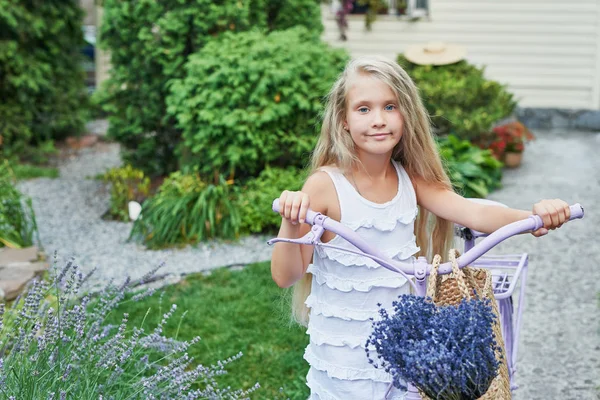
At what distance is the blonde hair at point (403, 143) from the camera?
7.65 ft

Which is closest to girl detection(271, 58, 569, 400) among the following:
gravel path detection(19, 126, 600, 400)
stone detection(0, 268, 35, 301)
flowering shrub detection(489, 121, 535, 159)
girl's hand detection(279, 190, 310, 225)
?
girl's hand detection(279, 190, 310, 225)

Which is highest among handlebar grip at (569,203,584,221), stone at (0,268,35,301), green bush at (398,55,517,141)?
handlebar grip at (569,203,584,221)

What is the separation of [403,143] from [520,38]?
10455mm

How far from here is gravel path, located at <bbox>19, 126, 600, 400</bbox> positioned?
403 centimetres

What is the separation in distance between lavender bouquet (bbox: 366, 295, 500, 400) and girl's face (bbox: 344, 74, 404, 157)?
29.9 inches

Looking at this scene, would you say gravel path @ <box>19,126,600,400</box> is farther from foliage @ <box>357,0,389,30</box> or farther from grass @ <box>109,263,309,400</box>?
foliage @ <box>357,0,389,30</box>

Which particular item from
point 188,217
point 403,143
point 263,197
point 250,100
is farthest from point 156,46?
point 403,143

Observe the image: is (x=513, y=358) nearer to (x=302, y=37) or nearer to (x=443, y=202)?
(x=443, y=202)

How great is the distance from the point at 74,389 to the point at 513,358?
1496 mm

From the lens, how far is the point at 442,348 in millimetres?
1524

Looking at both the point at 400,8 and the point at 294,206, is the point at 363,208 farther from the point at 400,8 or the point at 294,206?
the point at 400,8

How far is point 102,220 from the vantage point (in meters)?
7.00

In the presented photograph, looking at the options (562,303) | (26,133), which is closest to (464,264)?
(562,303)

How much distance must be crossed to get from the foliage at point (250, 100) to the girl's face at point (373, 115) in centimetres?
399
